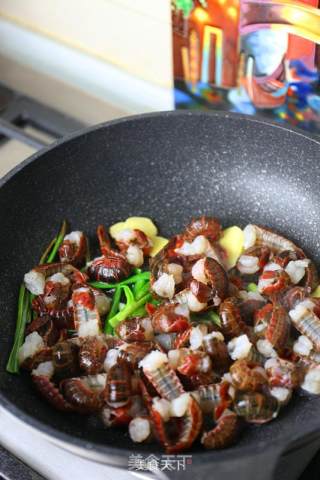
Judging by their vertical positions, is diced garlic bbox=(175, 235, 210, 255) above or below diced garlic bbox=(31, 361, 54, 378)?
above

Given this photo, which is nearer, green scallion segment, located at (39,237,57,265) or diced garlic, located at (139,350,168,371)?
diced garlic, located at (139,350,168,371)

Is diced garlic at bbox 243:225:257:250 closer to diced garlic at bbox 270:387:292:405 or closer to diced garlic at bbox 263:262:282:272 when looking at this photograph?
diced garlic at bbox 263:262:282:272

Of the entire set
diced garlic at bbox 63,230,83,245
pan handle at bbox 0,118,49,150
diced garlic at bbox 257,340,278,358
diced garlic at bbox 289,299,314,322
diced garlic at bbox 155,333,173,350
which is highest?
pan handle at bbox 0,118,49,150

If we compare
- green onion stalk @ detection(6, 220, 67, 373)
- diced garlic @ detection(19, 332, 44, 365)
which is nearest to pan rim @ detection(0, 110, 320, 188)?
green onion stalk @ detection(6, 220, 67, 373)

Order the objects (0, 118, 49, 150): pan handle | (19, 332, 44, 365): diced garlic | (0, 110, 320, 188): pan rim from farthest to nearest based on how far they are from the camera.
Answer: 1. (0, 118, 49, 150): pan handle
2. (0, 110, 320, 188): pan rim
3. (19, 332, 44, 365): diced garlic

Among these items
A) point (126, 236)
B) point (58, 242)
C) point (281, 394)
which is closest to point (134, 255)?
point (126, 236)

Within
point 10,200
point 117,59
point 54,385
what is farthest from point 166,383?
point 117,59

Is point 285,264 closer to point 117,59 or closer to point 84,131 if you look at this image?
point 84,131

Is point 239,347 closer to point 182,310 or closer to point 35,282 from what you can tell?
point 182,310
